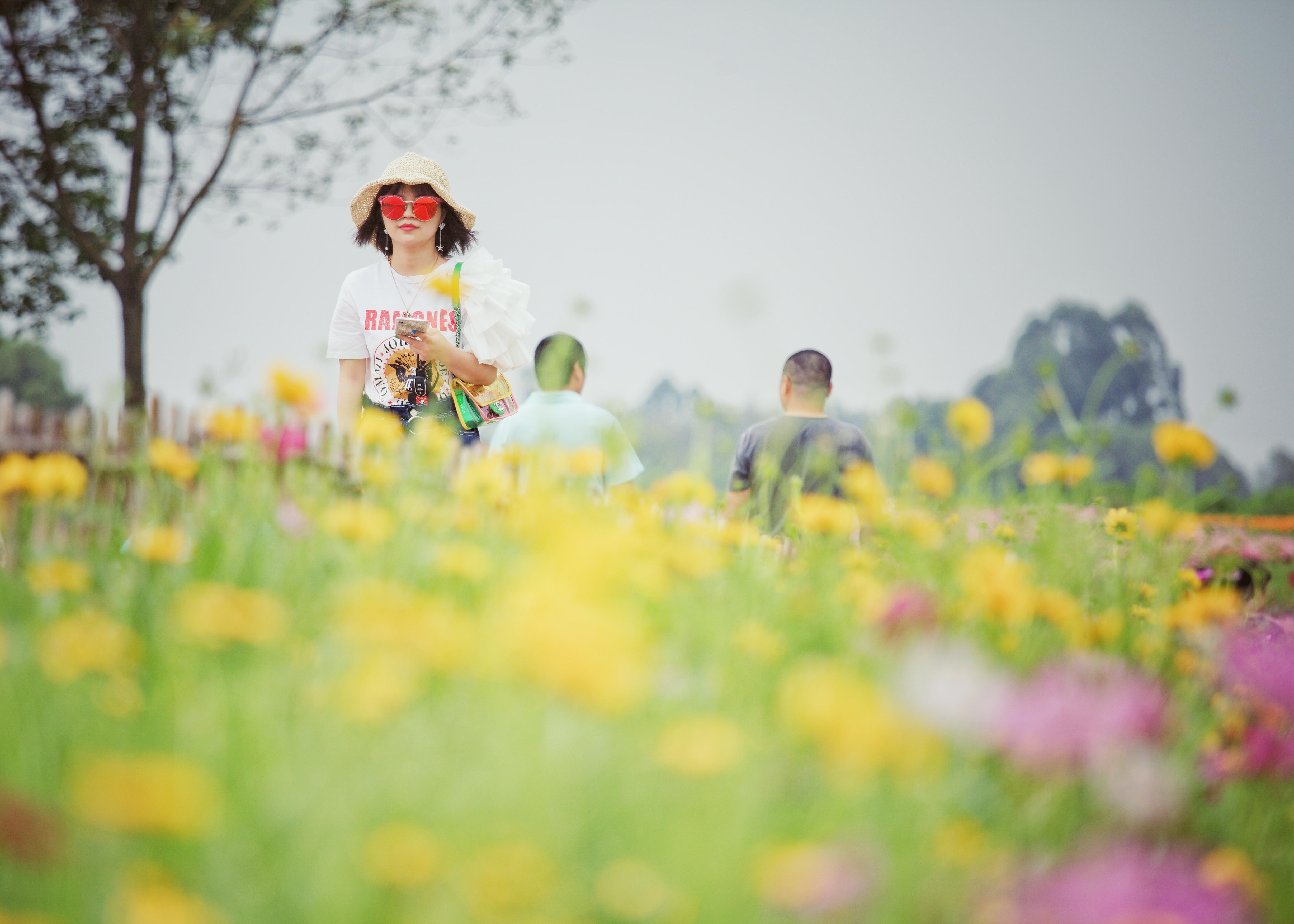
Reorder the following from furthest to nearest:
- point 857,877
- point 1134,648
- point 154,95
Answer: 1. point 154,95
2. point 1134,648
3. point 857,877

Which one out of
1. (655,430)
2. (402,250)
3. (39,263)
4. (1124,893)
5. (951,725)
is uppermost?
(39,263)

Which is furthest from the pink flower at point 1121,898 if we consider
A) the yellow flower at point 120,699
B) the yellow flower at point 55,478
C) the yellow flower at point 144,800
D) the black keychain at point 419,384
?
the black keychain at point 419,384

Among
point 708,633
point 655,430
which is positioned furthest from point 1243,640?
point 655,430

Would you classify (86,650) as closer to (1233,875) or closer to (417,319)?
(1233,875)

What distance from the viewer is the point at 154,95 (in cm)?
877

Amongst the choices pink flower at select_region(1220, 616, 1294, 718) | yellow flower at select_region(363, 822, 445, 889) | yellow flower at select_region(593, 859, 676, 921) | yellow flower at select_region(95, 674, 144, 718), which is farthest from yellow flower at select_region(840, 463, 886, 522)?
yellow flower at select_region(95, 674, 144, 718)

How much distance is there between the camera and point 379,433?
6.04 ft

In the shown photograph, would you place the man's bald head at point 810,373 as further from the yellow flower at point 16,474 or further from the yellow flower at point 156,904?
the yellow flower at point 156,904

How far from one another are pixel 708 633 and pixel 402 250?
2.37 meters

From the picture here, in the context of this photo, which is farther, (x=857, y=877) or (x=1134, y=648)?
(x=1134, y=648)

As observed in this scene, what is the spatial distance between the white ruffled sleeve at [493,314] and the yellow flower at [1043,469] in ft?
5.93

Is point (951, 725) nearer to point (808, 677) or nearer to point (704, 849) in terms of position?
point (808, 677)

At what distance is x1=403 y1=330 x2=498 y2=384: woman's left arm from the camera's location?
9.46 feet

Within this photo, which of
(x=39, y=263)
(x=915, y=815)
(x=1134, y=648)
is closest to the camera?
(x=915, y=815)
